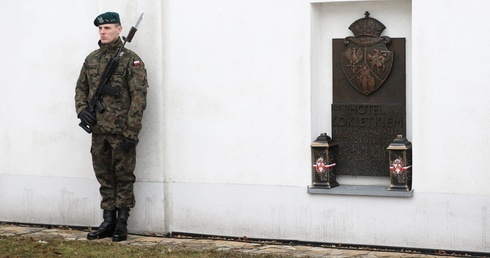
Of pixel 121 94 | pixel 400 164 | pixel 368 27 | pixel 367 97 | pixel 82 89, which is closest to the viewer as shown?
pixel 400 164

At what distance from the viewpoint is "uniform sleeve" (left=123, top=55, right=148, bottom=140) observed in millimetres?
10836

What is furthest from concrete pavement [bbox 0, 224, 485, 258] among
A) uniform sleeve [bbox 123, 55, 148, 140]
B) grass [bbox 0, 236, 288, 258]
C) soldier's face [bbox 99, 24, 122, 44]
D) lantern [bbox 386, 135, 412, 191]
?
soldier's face [bbox 99, 24, 122, 44]

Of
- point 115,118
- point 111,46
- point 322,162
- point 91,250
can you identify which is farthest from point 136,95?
point 322,162

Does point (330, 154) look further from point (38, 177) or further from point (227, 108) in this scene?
point (38, 177)

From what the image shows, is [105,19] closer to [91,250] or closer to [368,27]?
[91,250]

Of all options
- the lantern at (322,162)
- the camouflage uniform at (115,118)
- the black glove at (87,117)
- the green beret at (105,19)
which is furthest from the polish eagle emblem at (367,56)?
the black glove at (87,117)

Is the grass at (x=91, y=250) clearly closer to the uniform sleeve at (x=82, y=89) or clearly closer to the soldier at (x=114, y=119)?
the soldier at (x=114, y=119)

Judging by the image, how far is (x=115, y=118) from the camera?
10.9 metres

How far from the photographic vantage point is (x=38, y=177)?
12117mm

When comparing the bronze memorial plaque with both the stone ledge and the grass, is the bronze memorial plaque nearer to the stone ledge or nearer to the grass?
the stone ledge

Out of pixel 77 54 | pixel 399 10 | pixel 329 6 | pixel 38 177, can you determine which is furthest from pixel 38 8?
pixel 399 10

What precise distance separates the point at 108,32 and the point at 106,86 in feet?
1.92

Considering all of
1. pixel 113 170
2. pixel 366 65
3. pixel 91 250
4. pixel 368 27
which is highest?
pixel 368 27

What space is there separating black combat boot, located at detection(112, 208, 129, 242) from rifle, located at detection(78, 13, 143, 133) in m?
0.99
